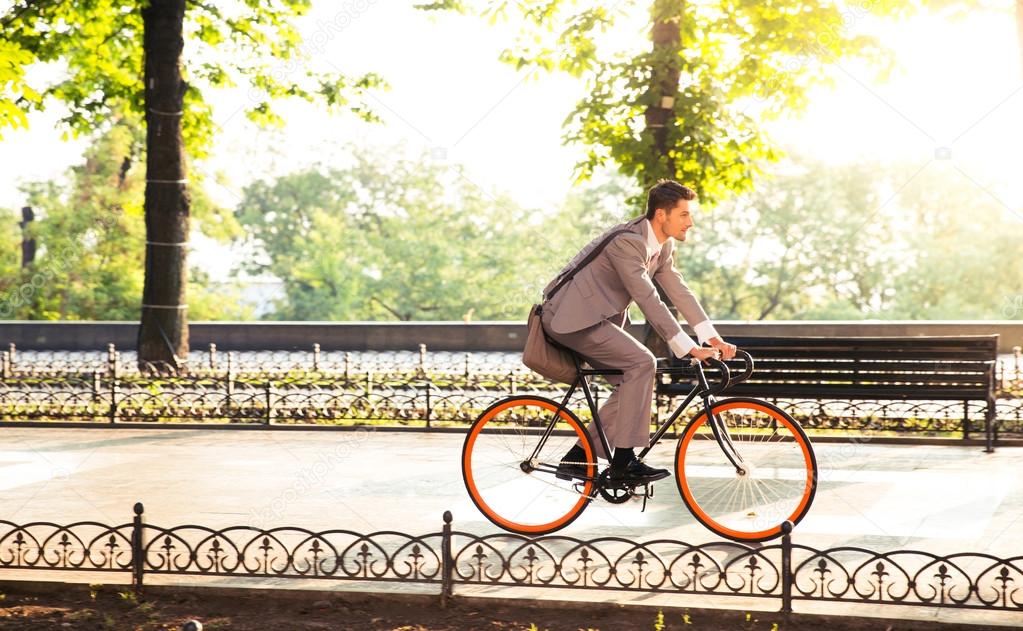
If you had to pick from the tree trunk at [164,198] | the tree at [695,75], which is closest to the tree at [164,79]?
the tree trunk at [164,198]

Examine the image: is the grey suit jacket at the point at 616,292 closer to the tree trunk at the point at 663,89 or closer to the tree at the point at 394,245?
the tree trunk at the point at 663,89

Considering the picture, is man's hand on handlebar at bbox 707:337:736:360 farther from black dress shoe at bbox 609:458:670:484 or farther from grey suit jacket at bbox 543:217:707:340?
black dress shoe at bbox 609:458:670:484

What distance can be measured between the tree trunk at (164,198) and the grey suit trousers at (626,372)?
11.0 meters

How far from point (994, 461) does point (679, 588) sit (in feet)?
15.5

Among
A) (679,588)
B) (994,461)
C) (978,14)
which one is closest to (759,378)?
(994,461)

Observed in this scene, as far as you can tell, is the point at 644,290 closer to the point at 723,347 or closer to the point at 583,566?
the point at 723,347

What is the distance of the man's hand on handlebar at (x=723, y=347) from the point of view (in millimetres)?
5672

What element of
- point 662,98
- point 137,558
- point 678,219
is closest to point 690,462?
point 678,219

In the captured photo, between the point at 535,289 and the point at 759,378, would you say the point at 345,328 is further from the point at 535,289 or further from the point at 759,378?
the point at 759,378

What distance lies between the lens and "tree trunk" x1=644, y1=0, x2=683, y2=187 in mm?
13164

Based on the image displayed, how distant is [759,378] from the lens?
911cm

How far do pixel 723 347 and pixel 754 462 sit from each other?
0.68 m

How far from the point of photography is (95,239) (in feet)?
105

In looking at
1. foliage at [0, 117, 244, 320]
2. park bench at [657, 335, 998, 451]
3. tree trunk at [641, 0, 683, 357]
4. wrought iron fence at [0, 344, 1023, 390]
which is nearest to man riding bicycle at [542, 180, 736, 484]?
park bench at [657, 335, 998, 451]
